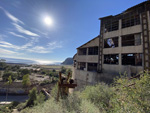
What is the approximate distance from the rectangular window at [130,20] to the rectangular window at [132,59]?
207 inches

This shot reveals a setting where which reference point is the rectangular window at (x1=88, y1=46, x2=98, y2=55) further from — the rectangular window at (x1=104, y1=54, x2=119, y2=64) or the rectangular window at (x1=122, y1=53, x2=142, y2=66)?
the rectangular window at (x1=122, y1=53, x2=142, y2=66)

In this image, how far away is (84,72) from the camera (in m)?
17.2

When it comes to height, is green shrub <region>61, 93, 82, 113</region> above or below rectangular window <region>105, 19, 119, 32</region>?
below

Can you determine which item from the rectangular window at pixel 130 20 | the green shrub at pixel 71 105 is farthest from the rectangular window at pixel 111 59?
the green shrub at pixel 71 105

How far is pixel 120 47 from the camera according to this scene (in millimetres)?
13727

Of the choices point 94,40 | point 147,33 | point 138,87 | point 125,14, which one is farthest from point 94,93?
point 125,14

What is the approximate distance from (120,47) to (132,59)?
2.76 meters

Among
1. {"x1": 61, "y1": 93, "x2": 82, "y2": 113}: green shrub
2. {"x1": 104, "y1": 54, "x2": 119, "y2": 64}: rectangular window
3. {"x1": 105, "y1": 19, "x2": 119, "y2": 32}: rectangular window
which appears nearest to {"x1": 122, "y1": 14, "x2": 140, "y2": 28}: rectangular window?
{"x1": 105, "y1": 19, "x2": 119, "y2": 32}: rectangular window

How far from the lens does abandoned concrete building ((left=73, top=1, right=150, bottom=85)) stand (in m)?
11.7

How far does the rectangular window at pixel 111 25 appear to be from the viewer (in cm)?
1509

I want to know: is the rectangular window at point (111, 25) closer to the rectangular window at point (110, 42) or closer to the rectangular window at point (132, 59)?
the rectangular window at point (110, 42)

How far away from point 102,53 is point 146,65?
6.93 meters

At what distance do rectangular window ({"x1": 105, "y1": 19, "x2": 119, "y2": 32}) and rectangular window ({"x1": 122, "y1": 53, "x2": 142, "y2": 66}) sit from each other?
18.8 ft

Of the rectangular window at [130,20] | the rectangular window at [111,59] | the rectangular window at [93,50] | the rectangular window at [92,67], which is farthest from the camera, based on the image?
the rectangular window at [92,67]
